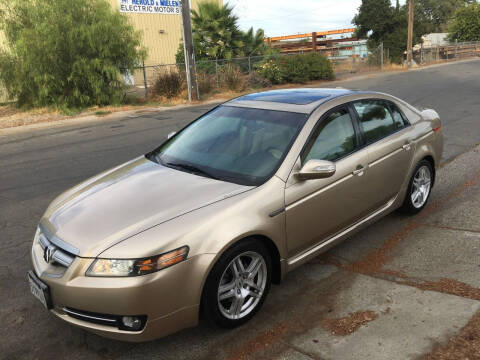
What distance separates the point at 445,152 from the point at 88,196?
21.3 ft

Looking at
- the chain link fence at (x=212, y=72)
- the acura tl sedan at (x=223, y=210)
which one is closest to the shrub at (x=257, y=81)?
the chain link fence at (x=212, y=72)

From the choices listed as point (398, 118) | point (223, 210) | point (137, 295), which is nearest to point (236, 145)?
point (223, 210)

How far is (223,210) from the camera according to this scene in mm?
3043

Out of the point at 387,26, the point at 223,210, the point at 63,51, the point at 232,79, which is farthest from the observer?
the point at 387,26

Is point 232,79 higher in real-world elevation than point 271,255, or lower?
higher

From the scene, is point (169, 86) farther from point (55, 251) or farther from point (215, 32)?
point (55, 251)

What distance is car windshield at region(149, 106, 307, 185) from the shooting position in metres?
3.57

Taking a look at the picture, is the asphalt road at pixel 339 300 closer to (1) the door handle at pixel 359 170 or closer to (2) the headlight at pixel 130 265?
(2) the headlight at pixel 130 265

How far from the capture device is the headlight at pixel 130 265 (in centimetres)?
270

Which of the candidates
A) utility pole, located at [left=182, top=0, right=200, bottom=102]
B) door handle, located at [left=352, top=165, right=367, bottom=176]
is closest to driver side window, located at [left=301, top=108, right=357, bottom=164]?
door handle, located at [left=352, top=165, right=367, bottom=176]

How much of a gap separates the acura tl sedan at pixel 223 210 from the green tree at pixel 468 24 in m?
62.1

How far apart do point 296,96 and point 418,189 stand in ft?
6.19

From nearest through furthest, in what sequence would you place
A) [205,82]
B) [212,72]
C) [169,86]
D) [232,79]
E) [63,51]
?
[63,51] → [169,86] → [205,82] → [232,79] → [212,72]

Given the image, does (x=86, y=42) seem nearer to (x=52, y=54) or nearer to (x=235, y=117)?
(x=52, y=54)
